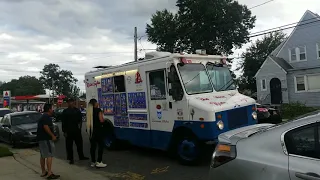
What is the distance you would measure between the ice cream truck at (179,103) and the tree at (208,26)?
74.4ft

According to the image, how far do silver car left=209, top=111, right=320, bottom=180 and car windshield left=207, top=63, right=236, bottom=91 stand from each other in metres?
5.48

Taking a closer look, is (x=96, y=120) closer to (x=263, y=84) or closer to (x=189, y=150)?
(x=189, y=150)

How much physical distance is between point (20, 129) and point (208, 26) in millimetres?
22606

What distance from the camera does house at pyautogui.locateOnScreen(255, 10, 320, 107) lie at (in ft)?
98.0

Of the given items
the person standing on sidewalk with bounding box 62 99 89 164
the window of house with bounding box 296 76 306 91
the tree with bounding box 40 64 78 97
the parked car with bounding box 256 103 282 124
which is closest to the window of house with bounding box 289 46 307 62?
the window of house with bounding box 296 76 306 91

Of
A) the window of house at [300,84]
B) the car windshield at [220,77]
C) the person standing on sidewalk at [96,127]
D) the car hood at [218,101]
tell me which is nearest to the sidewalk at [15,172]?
the person standing on sidewalk at [96,127]

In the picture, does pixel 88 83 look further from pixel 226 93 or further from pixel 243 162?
pixel 243 162

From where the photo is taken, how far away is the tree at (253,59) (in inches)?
1955

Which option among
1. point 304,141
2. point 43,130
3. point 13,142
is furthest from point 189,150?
point 13,142

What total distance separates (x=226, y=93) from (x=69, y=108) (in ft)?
14.6

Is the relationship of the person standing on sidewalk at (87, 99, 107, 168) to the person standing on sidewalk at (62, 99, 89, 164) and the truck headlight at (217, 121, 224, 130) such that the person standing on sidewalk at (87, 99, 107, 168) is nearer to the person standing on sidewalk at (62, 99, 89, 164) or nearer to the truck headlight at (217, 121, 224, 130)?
the person standing on sidewalk at (62, 99, 89, 164)

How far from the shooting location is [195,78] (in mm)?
9156

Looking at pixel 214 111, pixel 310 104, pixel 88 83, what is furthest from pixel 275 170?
pixel 310 104

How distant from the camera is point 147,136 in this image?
1000cm
